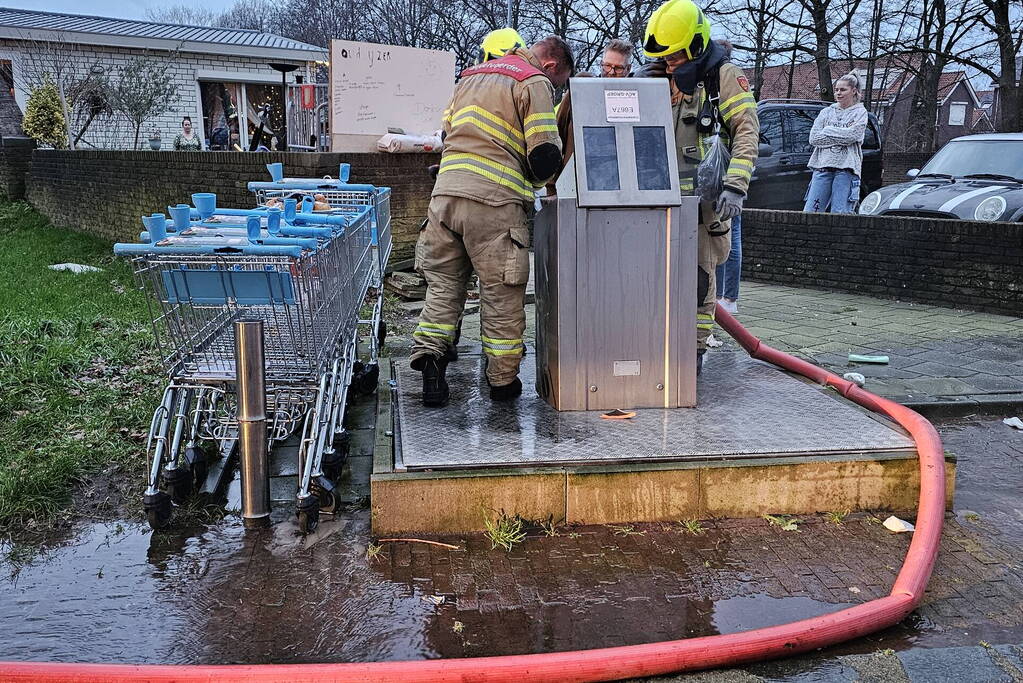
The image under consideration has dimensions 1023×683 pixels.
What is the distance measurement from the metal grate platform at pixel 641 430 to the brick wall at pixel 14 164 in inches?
693

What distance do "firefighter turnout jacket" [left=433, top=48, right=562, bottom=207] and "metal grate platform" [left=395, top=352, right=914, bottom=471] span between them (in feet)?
3.58

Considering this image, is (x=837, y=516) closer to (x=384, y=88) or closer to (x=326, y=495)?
(x=326, y=495)

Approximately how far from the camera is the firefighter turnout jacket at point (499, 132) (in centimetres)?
454

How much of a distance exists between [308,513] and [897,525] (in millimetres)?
2511

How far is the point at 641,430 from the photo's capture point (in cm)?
447

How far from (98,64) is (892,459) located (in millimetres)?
24515

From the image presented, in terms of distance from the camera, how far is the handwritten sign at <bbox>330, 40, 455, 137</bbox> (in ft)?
34.7

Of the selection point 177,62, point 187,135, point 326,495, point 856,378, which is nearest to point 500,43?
point 326,495

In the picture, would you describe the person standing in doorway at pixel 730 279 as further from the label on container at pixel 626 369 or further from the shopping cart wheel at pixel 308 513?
the shopping cart wheel at pixel 308 513

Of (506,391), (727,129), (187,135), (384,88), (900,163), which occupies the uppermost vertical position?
(187,135)

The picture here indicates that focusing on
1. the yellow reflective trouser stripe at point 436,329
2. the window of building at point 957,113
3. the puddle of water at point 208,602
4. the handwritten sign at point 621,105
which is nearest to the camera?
the puddle of water at point 208,602

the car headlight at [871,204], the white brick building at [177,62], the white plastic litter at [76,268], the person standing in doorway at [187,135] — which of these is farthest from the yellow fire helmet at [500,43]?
the person standing in doorway at [187,135]

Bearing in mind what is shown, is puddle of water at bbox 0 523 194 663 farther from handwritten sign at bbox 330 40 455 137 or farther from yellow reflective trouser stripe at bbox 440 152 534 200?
handwritten sign at bbox 330 40 455 137

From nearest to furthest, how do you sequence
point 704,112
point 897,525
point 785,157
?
point 897,525 < point 704,112 < point 785,157
